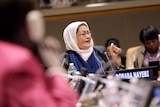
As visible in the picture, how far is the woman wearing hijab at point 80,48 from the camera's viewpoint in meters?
3.23

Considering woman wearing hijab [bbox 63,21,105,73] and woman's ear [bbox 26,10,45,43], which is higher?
woman's ear [bbox 26,10,45,43]

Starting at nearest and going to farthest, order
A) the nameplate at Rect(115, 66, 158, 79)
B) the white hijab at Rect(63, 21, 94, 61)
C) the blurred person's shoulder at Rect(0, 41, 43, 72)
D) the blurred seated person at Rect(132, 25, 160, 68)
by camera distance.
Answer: the blurred person's shoulder at Rect(0, 41, 43, 72), the nameplate at Rect(115, 66, 158, 79), the white hijab at Rect(63, 21, 94, 61), the blurred seated person at Rect(132, 25, 160, 68)

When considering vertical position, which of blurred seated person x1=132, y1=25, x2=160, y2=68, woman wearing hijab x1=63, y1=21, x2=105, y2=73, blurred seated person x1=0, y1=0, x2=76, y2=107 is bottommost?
blurred seated person x1=132, y1=25, x2=160, y2=68

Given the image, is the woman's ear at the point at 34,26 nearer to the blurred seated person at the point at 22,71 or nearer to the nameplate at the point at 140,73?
the blurred seated person at the point at 22,71

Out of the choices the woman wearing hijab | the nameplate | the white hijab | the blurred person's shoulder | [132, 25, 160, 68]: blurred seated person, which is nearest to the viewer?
the blurred person's shoulder

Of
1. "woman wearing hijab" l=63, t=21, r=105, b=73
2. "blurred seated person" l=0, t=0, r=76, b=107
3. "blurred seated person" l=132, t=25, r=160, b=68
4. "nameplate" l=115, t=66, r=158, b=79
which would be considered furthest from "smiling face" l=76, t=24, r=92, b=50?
"blurred seated person" l=0, t=0, r=76, b=107

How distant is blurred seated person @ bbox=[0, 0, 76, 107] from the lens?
929 mm

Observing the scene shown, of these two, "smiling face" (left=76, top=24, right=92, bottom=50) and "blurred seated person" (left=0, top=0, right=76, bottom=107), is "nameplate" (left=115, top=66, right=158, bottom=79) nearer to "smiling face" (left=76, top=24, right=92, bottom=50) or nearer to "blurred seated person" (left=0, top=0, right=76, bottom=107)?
"smiling face" (left=76, top=24, right=92, bottom=50)

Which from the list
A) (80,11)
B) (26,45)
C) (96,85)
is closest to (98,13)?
(80,11)

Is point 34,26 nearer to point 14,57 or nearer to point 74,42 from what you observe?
point 14,57

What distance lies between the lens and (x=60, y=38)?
6309 mm

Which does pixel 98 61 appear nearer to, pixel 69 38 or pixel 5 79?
pixel 69 38

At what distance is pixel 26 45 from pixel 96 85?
0.47 metres

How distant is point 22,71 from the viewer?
36.2 inches
